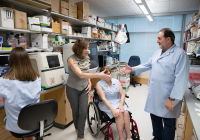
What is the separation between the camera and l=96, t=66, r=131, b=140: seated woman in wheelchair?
1934mm

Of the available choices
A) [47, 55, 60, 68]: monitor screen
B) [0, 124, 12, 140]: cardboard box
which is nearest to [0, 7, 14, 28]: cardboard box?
[47, 55, 60, 68]: monitor screen

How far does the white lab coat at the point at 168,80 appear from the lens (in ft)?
4.98

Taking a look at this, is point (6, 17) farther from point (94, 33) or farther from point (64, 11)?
point (94, 33)

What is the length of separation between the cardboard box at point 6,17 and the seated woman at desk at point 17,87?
54 centimetres

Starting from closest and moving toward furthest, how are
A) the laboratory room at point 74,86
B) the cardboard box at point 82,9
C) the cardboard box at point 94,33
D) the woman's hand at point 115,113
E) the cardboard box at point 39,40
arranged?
the laboratory room at point 74,86 < the woman's hand at point 115,113 < the cardboard box at point 39,40 < the cardboard box at point 82,9 < the cardboard box at point 94,33

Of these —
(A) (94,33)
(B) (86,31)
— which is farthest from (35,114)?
(A) (94,33)

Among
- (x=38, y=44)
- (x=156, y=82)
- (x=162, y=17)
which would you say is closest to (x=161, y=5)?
(x=162, y=17)

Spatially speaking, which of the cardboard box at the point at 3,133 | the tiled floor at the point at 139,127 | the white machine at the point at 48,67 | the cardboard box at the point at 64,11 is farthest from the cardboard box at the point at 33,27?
the tiled floor at the point at 139,127

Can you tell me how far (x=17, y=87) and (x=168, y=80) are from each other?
1.65 metres

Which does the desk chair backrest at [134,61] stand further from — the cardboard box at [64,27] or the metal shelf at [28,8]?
the metal shelf at [28,8]

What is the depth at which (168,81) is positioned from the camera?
164 cm

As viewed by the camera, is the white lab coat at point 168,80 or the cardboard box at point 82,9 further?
the cardboard box at point 82,9

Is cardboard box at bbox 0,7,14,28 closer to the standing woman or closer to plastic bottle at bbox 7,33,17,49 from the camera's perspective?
plastic bottle at bbox 7,33,17,49

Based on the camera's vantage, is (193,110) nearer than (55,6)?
Yes
